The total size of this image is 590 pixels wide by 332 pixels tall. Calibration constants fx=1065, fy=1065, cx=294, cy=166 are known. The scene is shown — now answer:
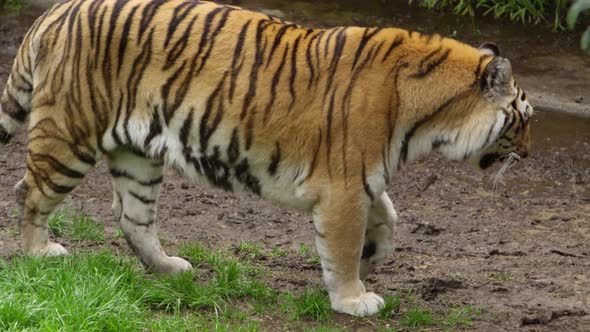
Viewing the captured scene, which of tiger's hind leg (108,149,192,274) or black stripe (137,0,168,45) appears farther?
tiger's hind leg (108,149,192,274)

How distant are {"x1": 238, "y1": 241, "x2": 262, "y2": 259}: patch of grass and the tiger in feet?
3.00

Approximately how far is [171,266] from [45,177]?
0.82 metres

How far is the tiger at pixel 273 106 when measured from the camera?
5.16m

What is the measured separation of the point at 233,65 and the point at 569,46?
547 cm

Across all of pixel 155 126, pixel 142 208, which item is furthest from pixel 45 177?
pixel 155 126

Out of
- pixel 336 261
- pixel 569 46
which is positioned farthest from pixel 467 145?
pixel 569 46

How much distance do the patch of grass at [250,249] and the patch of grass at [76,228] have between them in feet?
2.70

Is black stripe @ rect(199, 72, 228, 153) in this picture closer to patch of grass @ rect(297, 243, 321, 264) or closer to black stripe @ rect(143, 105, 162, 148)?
black stripe @ rect(143, 105, 162, 148)

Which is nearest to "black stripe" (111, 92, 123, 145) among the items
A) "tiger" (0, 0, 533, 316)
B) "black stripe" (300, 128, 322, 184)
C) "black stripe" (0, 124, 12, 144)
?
"tiger" (0, 0, 533, 316)

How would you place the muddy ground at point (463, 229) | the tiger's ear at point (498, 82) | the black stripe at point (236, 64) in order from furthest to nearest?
the muddy ground at point (463, 229) → the black stripe at point (236, 64) → the tiger's ear at point (498, 82)

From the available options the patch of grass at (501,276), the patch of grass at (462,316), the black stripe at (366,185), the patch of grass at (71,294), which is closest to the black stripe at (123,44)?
the patch of grass at (71,294)

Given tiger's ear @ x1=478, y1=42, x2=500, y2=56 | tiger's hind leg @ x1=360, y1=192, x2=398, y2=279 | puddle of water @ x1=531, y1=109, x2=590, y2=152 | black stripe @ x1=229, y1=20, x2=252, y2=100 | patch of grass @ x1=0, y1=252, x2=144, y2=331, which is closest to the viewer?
patch of grass @ x1=0, y1=252, x2=144, y2=331

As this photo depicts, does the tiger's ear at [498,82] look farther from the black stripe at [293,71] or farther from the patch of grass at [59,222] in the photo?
the patch of grass at [59,222]

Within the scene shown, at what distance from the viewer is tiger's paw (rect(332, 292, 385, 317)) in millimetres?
5316
